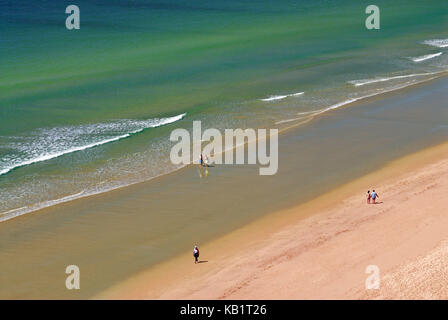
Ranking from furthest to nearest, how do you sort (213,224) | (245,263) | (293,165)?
(293,165) < (213,224) < (245,263)

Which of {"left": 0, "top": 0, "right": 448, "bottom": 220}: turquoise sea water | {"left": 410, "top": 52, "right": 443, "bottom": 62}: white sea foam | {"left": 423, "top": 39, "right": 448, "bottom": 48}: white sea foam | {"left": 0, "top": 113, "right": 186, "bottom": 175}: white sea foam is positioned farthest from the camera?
{"left": 423, "top": 39, "right": 448, "bottom": 48}: white sea foam

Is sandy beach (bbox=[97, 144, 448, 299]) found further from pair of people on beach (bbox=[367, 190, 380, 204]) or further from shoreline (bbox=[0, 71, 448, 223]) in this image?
shoreline (bbox=[0, 71, 448, 223])

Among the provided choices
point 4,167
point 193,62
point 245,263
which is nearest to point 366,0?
point 193,62

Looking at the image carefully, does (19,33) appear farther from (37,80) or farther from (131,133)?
(131,133)

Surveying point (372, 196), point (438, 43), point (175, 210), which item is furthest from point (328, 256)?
point (438, 43)

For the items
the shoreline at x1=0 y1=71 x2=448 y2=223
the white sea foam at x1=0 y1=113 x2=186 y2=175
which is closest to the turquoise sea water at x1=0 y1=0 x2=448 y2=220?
the white sea foam at x1=0 y1=113 x2=186 y2=175

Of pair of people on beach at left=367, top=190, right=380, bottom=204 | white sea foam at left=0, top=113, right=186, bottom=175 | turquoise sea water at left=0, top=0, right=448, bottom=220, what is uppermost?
turquoise sea water at left=0, top=0, right=448, bottom=220

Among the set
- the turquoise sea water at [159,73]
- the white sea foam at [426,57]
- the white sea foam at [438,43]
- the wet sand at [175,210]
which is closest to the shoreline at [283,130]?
the turquoise sea water at [159,73]
